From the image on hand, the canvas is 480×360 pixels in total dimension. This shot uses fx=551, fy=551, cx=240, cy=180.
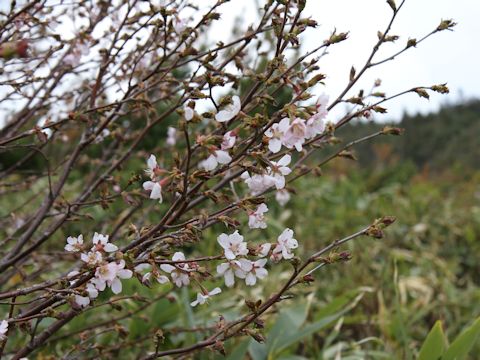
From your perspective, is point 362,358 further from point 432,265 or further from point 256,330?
point 432,265

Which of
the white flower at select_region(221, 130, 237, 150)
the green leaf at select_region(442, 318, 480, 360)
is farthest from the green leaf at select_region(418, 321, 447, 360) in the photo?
the white flower at select_region(221, 130, 237, 150)

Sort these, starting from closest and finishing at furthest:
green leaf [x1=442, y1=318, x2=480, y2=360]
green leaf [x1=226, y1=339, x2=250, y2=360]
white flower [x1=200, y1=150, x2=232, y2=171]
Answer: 1. white flower [x1=200, y1=150, x2=232, y2=171]
2. green leaf [x1=442, y1=318, x2=480, y2=360]
3. green leaf [x1=226, y1=339, x2=250, y2=360]

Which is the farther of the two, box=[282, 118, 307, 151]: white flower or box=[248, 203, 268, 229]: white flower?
box=[248, 203, 268, 229]: white flower

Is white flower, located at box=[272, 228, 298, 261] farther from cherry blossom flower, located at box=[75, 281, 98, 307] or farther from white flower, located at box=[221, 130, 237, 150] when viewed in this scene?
cherry blossom flower, located at box=[75, 281, 98, 307]

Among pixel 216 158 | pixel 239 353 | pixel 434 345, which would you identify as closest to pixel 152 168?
pixel 216 158

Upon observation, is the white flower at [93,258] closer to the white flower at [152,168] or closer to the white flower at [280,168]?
the white flower at [152,168]

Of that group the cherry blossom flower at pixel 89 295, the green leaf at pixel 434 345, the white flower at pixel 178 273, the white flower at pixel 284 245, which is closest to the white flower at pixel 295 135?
the white flower at pixel 284 245

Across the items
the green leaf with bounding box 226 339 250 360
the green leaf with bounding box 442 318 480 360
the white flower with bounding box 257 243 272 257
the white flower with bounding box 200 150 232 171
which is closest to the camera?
the white flower with bounding box 200 150 232 171
